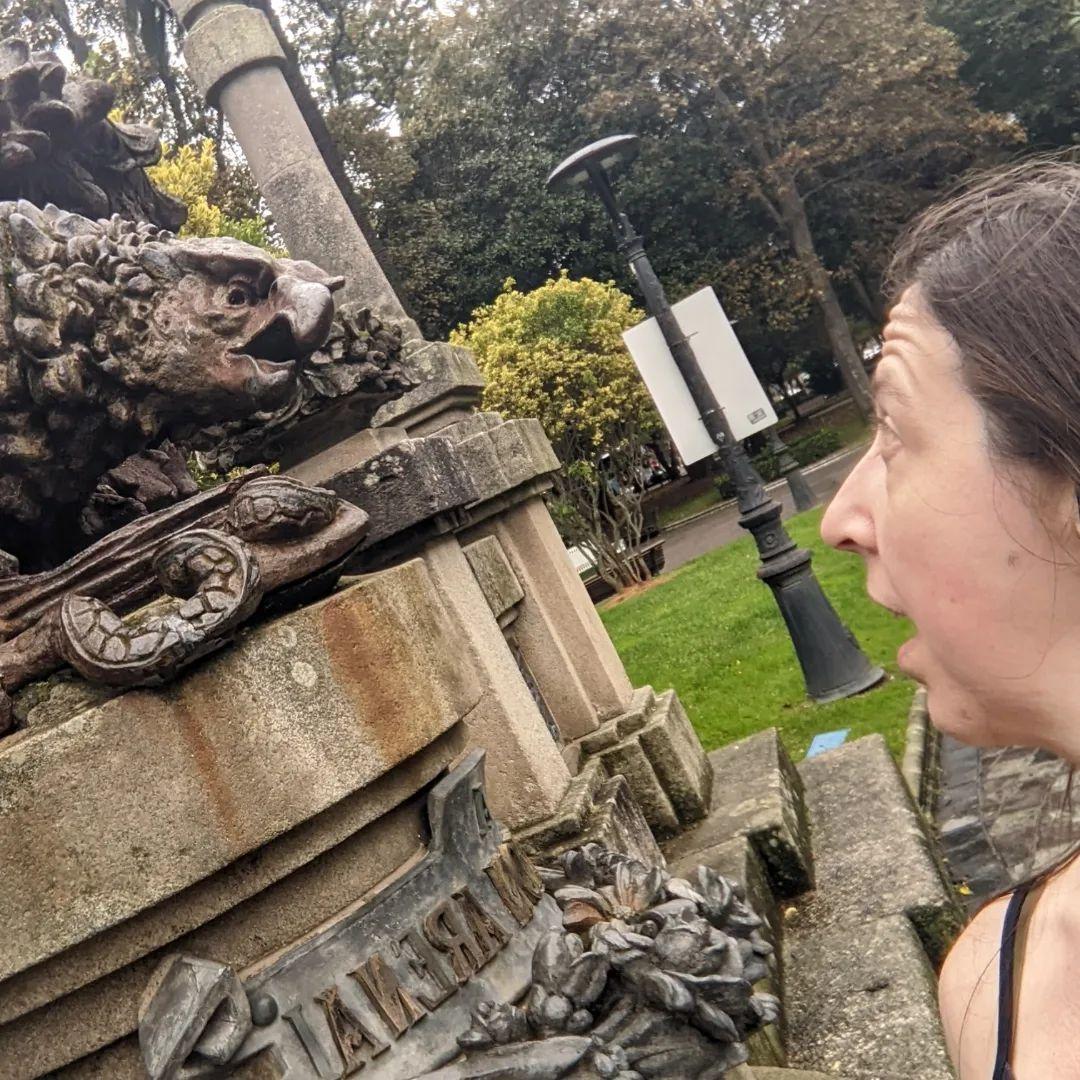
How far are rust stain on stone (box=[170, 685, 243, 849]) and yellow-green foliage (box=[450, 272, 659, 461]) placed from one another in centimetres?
1424

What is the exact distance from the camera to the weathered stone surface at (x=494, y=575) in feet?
13.0

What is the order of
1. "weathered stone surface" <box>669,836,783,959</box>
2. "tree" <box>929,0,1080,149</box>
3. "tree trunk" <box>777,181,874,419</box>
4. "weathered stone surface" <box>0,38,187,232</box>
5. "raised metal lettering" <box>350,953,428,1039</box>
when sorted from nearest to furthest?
"raised metal lettering" <box>350,953,428,1039</box>
"weathered stone surface" <box>0,38,187,232</box>
"weathered stone surface" <box>669,836,783,959</box>
"tree trunk" <box>777,181,874,419</box>
"tree" <box>929,0,1080,149</box>

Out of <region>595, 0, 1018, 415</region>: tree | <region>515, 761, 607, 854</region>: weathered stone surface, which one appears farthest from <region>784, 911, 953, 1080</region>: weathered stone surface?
<region>595, 0, 1018, 415</region>: tree

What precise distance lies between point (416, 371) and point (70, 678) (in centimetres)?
286

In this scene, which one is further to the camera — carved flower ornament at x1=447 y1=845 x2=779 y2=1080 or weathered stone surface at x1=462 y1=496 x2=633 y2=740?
weathered stone surface at x1=462 y1=496 x2=633 y2=740

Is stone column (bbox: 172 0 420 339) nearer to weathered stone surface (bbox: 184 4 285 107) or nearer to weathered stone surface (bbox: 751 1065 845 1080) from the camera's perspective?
weathered stone surface (bbox: 184 4 285 107)

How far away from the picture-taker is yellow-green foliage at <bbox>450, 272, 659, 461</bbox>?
54.0 ft

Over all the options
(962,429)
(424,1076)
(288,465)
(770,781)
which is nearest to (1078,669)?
(962,429)

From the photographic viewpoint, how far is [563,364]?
1653 cm

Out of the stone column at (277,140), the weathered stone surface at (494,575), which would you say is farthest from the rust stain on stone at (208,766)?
the stone column at (277,140)

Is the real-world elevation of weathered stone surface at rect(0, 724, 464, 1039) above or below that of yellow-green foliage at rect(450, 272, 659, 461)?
below

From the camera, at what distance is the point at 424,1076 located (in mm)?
2168

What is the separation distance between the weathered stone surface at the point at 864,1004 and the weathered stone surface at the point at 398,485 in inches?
74.1

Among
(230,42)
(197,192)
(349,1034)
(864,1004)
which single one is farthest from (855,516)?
(197,192)
